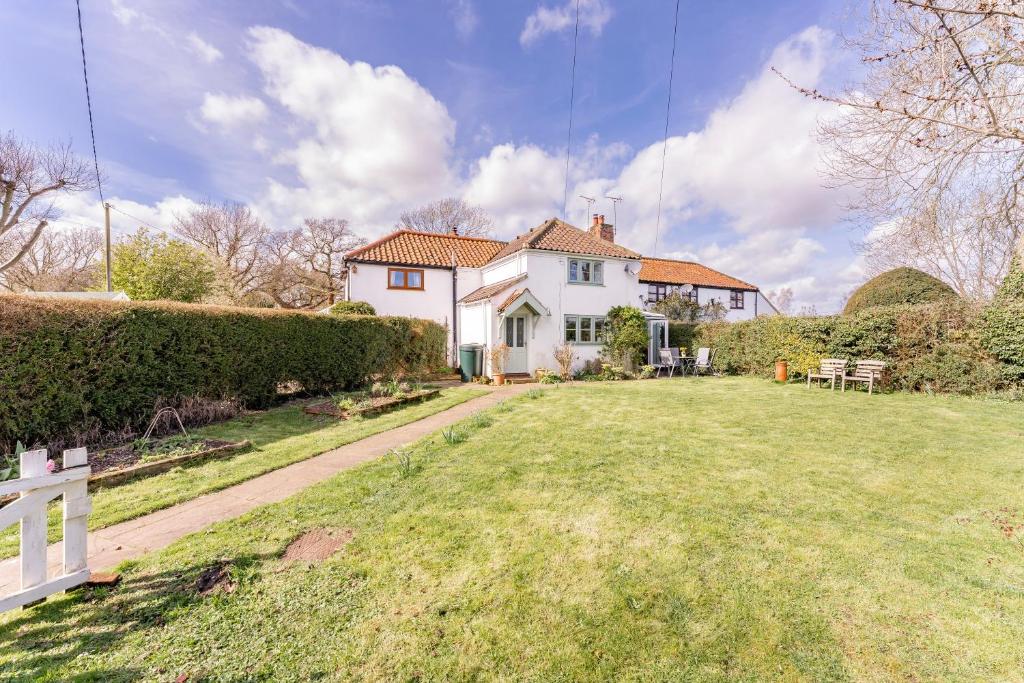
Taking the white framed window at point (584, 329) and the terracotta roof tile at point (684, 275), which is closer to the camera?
the white framed window at point (584, 329)

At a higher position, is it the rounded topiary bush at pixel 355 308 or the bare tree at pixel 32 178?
the bare tree at pixel 32 178

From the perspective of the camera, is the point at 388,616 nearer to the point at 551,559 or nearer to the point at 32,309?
the point at 551,559

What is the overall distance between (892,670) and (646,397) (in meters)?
9.40

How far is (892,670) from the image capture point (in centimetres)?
224

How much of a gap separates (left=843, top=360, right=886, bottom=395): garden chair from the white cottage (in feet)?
27.4

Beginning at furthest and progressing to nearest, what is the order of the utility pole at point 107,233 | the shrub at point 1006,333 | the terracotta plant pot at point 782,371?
the utility pole at point 107,233 → the terracotta plant pot at point 782,371 → the shrub at point 1006,333

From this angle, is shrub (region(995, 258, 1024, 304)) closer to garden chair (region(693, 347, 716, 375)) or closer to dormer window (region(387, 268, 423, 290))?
garden chair (region(693, 347, 716, 375))

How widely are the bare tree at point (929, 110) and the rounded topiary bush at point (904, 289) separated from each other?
14.1m

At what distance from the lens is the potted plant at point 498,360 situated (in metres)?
15.7

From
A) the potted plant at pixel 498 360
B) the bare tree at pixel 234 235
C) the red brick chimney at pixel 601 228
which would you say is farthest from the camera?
the bare tree at pixel 234 235

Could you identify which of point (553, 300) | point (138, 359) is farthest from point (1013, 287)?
point (138, 359)

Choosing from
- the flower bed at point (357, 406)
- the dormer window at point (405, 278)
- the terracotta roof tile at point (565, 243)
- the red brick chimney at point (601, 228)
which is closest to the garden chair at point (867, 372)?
the terracotta roof tile at point (565, 243)

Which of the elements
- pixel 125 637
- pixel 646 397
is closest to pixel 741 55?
pixel 646 397

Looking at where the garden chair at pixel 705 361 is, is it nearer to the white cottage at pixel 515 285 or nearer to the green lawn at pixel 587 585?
the white cottage at pixel 515 285
